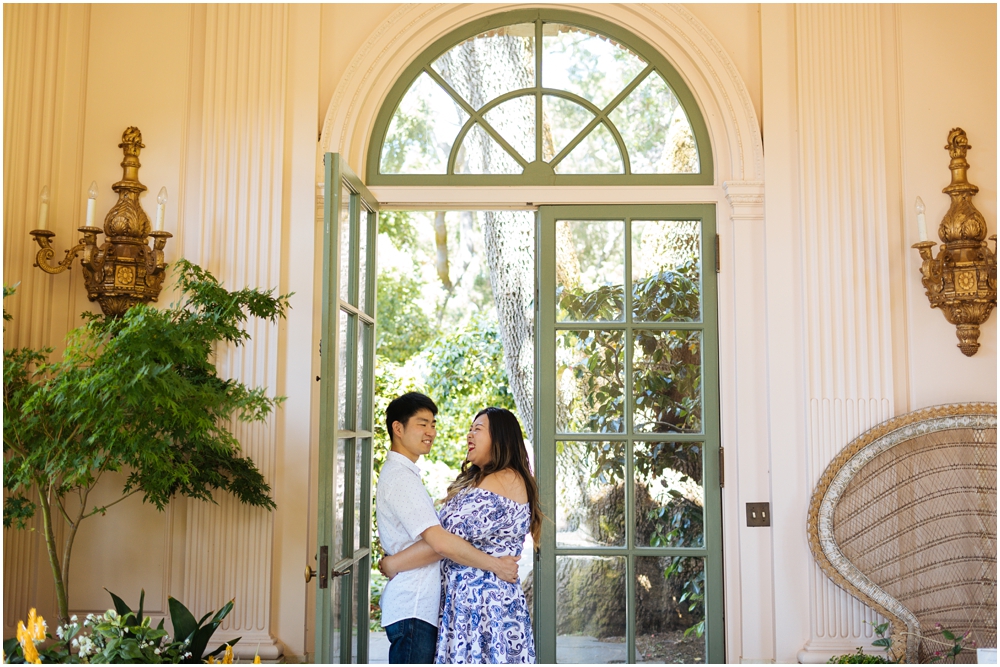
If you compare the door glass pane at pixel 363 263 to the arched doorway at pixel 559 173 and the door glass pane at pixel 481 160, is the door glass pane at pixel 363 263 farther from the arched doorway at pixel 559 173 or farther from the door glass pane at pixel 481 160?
the door glass pane at pixel 481 160

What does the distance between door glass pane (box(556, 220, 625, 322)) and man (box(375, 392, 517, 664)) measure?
1.17 m

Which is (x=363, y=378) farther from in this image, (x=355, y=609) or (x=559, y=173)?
(x=559, y=173)

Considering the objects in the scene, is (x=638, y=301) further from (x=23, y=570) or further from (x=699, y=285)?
(x=23, y=570)

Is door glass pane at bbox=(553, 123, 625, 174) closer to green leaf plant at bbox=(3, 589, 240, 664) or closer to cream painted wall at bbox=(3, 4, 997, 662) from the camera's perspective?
cream painted wall at bbox=(3, 4, 997, 662)

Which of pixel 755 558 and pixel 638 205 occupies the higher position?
pixel 638 205

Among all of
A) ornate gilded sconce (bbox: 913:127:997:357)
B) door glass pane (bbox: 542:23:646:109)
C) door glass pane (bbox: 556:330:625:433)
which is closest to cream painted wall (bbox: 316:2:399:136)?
door glass pane (bbox: 542:23:646:109)

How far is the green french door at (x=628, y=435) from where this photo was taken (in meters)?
3.71

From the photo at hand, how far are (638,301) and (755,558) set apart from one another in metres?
1.15

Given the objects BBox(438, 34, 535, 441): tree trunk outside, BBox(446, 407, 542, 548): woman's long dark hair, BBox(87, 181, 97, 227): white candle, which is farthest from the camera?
BBox(438, 34, 535, 441): tree trunk outside

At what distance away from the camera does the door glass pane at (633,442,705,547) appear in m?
3.76

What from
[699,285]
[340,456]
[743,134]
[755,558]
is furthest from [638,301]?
[340,456]

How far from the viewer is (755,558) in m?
3.66

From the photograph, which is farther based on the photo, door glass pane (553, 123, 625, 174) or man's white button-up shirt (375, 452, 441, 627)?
door glass pane (553, 123, 625, 174)

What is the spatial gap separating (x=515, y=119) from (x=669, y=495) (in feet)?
5.76
